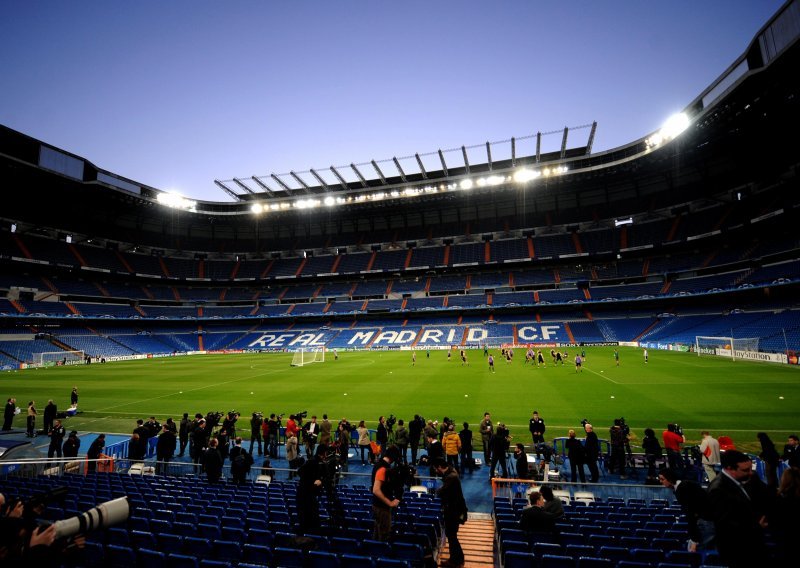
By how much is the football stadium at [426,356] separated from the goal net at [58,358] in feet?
1.67

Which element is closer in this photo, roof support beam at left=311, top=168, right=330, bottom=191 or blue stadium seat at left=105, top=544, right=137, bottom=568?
blue stadium seat at left=105, top=544, right=137, bottom=568

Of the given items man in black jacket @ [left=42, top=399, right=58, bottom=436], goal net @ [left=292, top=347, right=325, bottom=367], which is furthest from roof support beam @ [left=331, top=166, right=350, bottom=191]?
man in black jacket @ [left=42, top=399, right=58, bottom=436]

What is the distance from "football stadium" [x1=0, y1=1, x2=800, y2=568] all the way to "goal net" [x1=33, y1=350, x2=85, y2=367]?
509mm

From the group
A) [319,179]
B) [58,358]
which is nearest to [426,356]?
[319,179]

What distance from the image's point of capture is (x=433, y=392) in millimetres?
23625

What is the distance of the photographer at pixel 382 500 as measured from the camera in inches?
220

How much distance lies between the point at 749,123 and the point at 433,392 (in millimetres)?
44122

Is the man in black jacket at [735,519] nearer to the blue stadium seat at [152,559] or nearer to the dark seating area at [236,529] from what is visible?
the dark seating area at [236,529]

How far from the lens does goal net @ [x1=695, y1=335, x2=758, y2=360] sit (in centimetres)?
3484

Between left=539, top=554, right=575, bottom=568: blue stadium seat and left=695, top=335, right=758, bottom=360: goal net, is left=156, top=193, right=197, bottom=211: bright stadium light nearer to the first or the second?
left=539, top=554, right=575, bottom=568: blue stadium seat

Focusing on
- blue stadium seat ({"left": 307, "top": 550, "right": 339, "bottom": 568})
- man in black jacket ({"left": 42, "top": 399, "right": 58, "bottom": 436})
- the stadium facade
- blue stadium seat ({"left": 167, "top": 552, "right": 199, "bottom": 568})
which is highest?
the stadium facade

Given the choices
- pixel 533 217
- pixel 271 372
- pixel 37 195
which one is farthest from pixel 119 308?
pixel 533 217

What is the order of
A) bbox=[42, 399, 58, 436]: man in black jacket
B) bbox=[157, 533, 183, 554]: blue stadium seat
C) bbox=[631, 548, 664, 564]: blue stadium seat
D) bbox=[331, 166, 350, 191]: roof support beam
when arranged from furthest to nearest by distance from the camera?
bbox=[331, 166, 350, 191]: roof support beam < bbox=[42, 399, 58, 436]: man in black jacket < bbox=[157, 533, 183, 554]: blue stadium seat < bbox=[631, 548, 664, 564]: blue stadium seat

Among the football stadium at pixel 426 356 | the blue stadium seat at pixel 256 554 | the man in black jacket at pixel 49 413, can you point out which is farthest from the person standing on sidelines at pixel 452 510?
the man in black jacket at pixel 49 413
